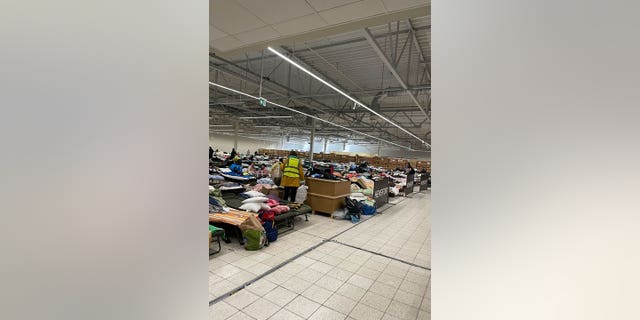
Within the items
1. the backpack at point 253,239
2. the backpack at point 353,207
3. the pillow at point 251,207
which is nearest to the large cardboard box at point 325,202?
the backpack at point 353,207

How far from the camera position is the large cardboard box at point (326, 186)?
6031 mm

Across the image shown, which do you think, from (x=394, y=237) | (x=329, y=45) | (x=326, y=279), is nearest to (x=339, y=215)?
(x=394, y=237)

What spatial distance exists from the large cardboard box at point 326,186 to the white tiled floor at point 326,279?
4.71 feet

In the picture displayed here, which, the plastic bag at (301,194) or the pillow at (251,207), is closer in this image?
the pillow at (251,207)

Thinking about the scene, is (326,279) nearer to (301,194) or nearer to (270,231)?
(270,231)

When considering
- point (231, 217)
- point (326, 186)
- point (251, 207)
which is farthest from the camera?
point (326, 186)

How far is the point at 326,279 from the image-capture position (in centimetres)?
297

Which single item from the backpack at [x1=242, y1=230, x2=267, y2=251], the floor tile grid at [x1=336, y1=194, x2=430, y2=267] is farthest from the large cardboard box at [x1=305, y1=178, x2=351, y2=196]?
the backpack at [x1=242, y1=230, x2=267, y2=251]

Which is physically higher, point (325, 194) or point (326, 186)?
point (326, 186)

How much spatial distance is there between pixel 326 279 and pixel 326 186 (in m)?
3.24

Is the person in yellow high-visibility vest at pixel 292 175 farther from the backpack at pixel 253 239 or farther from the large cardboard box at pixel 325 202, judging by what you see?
the backpack at pixel 253 239
